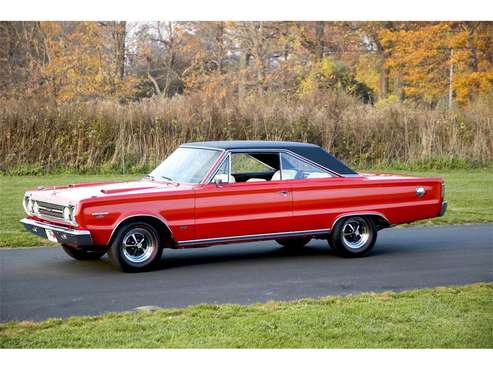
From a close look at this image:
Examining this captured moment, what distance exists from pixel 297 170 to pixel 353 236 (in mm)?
1070

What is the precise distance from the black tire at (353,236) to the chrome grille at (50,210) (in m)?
3.22

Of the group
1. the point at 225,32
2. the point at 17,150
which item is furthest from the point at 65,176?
the point at 225,32

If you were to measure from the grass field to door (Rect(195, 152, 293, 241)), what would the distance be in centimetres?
298

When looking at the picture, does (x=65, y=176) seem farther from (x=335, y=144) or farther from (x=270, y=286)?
(x=270, y=286)

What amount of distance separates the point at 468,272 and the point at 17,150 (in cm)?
998

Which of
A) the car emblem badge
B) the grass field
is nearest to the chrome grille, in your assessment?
the grass field

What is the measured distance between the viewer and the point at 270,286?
8930 millimetres

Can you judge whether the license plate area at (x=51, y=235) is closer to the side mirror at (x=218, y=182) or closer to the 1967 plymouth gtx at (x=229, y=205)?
the 1967 plymouth gtx at (x=229, y=205)

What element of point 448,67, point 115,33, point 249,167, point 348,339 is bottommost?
point 348,339

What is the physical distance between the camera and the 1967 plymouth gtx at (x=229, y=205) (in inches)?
376

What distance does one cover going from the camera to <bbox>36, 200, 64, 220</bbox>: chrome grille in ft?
32.0

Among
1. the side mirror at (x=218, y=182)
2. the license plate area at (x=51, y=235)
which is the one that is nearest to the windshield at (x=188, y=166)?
the side mirror at (x=218, y=182)

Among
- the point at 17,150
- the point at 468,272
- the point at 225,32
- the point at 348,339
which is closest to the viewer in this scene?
the point at 348,339

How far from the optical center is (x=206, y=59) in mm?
31781
